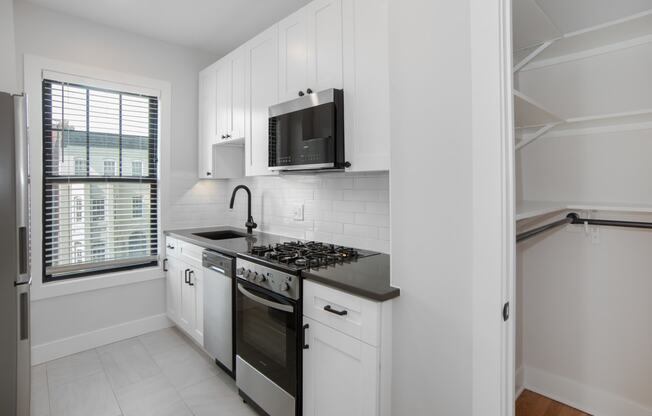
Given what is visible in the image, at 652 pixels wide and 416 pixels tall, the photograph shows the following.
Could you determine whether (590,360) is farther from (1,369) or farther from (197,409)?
(1,369)

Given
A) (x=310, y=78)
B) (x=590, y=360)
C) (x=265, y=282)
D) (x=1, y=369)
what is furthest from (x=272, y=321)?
(x=590, y=360)

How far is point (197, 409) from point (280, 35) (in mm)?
2576

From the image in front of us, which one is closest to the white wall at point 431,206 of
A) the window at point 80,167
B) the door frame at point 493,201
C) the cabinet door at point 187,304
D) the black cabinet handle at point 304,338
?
the door frame at point 493,201

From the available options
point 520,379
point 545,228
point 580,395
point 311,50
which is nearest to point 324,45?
point 311,50

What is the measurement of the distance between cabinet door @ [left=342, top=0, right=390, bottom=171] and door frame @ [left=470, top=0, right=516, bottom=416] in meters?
0.64

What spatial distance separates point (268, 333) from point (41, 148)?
246 centimetres

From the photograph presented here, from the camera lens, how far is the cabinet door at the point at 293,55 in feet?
7.22

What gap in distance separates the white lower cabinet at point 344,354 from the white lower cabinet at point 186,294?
52.8 inches

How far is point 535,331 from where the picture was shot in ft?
7.35

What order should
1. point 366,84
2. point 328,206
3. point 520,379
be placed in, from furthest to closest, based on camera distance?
1. point 328,206
2. point 520,379
3. point 366,84

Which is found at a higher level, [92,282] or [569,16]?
[569,16]

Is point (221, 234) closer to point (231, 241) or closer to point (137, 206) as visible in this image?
point (231, 241)

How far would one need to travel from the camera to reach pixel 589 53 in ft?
6.54

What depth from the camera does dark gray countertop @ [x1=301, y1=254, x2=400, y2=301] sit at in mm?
1406
